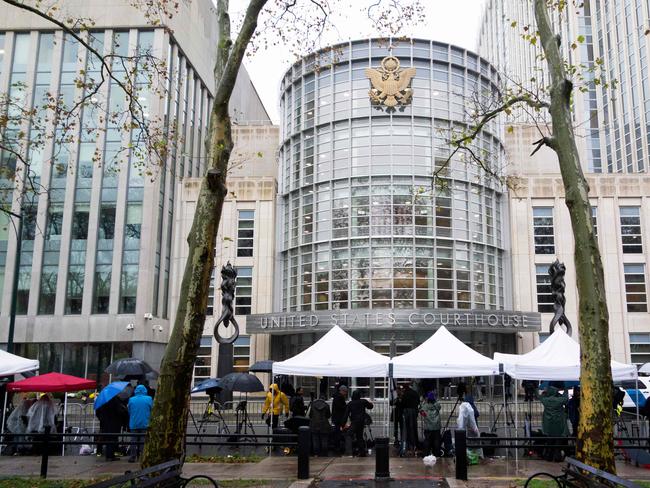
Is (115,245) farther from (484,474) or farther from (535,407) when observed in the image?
(484,474)

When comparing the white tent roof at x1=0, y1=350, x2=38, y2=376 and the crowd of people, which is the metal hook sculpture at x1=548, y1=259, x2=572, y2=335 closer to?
the crowd of people

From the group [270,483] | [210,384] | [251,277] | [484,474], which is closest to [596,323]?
[484,474]

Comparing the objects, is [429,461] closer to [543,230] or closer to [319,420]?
[319,420]

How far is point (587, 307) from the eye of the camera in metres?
10.1

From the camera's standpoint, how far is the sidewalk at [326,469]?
40.7 ft

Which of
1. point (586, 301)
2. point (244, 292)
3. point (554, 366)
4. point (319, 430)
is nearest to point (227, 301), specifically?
point (319, 430)

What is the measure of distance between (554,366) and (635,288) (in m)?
30.4

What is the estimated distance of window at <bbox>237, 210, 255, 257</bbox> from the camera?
4350 cm

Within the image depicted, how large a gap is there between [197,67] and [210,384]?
36964mm

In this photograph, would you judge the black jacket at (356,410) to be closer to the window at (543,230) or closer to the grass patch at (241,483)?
the grass patch at (241,483)

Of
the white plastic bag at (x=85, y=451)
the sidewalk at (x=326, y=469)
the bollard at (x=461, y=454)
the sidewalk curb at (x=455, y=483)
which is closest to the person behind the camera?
the sidewalk curb at (x=455, y=483)

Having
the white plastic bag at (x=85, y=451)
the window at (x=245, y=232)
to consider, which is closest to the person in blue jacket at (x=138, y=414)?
the white plastic bag at (x=85, y=451)

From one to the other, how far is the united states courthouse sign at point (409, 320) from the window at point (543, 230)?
6176 millimetres

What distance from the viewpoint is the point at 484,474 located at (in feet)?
41.8
